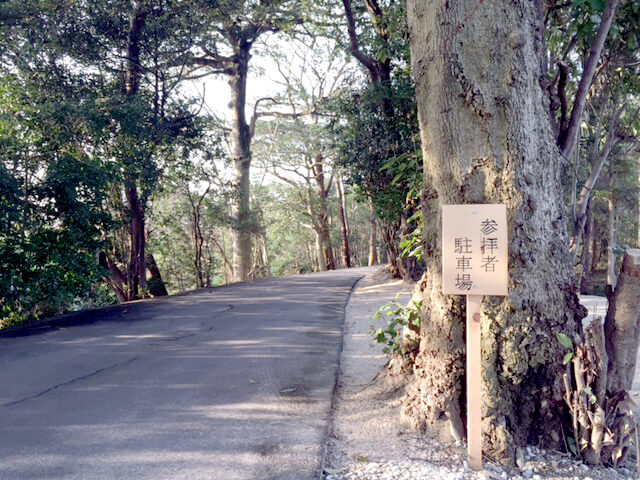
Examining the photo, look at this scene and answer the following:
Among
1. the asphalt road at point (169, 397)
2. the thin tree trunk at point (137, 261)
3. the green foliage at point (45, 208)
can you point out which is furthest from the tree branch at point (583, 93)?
the thin tree trunk at point (137, 261)

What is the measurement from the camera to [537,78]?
13.7ft

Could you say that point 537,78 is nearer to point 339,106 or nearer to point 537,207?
point 537,207

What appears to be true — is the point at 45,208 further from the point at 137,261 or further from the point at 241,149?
the point at 241,149

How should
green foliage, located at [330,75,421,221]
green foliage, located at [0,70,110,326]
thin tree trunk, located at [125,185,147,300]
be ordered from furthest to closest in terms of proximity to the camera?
thin tree trunk, located at [125,185,147,300] < green foliage, located at [330,75,421,221] < green foliage, located at [0,70,110,326]

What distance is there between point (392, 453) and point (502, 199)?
203 centimetres

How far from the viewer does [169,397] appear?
17.3ft

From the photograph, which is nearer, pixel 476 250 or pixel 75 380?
pixel 476 250

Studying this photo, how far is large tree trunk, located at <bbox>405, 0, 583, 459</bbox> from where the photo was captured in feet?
13.0

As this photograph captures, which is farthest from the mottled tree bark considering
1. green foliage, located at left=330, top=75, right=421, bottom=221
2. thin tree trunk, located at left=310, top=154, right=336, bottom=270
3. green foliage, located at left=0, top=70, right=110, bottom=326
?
thin tree trunk, located at left=310, top=154, right=336, bottom=270

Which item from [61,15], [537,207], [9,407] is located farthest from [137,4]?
[537,207]

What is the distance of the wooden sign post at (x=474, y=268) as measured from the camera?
3.67 m

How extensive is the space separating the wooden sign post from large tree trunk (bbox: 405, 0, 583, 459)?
295mm

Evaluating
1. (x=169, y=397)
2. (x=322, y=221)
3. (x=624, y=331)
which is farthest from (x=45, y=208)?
(x=322, y=221)

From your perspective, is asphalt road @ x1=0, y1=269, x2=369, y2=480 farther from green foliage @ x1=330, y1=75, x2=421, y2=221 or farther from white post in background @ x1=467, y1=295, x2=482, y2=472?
green foliage @ x1=330, y1=75, x2=421, y2=221
